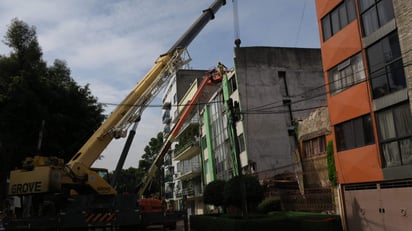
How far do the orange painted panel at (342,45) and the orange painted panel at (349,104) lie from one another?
1661mm

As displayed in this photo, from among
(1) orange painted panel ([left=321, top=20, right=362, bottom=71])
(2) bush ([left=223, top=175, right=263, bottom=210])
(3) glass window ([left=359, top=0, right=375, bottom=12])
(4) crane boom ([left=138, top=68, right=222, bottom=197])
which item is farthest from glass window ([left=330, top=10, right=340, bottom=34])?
Result: (4) crane boom ([left=138, top=68, right=222, bottom=197])

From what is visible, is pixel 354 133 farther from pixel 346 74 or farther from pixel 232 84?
pixel 232 84

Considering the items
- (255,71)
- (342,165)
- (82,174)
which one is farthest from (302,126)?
(82,174)

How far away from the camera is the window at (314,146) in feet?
79.5

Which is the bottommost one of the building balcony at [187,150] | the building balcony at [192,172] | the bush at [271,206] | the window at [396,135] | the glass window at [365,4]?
the bush at [271,206]

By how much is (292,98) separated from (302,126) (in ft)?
29.8

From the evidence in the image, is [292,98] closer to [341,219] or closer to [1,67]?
[341,219]

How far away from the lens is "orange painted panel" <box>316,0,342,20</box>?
20.7 meters

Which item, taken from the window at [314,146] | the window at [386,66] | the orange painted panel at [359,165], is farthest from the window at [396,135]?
the window at [314,146]

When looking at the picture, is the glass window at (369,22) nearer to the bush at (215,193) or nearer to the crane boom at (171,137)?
the bush at (215,193)

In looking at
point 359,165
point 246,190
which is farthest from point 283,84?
point 359,165

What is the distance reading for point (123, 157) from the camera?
838 inches

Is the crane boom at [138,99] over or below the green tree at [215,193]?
over

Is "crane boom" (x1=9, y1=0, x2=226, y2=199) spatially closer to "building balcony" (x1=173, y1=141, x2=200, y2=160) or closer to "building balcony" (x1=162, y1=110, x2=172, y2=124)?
"building balcony" (x1=173, y1=141, x2=200, y2=160)
